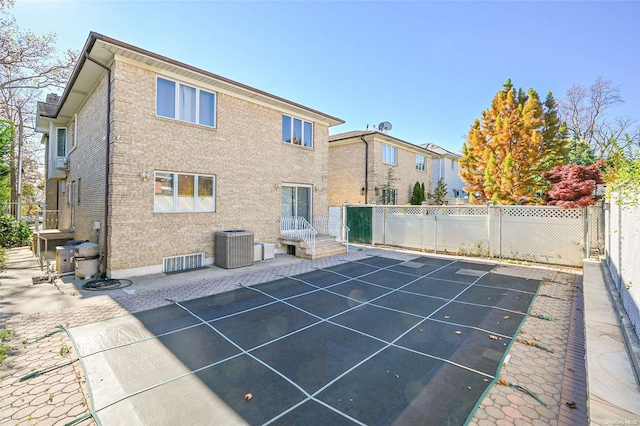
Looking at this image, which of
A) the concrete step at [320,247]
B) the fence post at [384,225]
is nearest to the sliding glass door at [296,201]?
the concrete step at [320,247]

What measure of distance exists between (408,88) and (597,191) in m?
9.40

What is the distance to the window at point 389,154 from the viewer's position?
18517mm

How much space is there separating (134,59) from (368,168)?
12.8 meters

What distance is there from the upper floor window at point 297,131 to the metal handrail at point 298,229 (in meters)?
3.32

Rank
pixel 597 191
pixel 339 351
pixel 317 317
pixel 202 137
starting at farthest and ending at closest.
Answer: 1. pixel 597 191
2. pixel 202 137
3. pixel 317 317
4. pixel 339 351

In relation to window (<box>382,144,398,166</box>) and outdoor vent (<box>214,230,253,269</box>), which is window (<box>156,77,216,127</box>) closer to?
outdoor vent (<box>214,230,253,269</box>)

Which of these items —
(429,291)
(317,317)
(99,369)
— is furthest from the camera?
(429,291)

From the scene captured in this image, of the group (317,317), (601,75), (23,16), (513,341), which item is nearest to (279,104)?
(317,317)

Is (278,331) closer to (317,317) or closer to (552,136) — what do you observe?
(317,317)

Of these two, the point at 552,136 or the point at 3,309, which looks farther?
the point at 552,136

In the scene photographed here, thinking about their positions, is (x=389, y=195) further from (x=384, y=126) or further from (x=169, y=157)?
(x=169, y=157)

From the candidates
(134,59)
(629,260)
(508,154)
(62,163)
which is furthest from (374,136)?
(62,163)

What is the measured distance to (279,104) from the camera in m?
11.4

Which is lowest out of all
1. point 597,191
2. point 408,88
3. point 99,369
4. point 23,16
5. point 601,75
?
point 99,369
